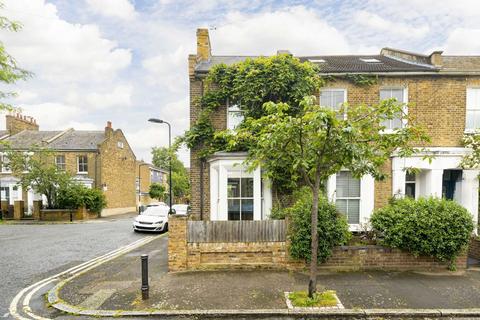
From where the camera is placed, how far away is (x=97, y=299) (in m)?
5.79

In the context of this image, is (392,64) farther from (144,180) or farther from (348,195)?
(144,180)

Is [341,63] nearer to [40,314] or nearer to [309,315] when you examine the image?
[309,315]

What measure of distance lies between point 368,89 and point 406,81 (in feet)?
4.82

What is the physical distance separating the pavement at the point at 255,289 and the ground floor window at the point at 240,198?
2572mm

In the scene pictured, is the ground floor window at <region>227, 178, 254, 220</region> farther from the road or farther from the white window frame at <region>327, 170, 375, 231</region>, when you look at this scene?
the road

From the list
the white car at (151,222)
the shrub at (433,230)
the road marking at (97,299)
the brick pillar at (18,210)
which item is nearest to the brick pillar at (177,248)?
the road marking at (97,299)

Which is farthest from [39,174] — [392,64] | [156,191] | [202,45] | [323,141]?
[392,64]

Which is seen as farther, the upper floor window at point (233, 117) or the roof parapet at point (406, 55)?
the roof parapet at point (406, 55)

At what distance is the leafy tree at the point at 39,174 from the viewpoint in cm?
2167

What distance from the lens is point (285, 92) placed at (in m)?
9.66

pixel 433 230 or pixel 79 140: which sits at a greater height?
pixel 79 140

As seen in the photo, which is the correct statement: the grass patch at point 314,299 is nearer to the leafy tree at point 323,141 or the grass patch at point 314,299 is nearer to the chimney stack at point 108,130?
the leafy tree at point 323,141

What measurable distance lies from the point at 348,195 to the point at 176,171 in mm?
56410

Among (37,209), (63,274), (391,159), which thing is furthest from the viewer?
(37,209)
